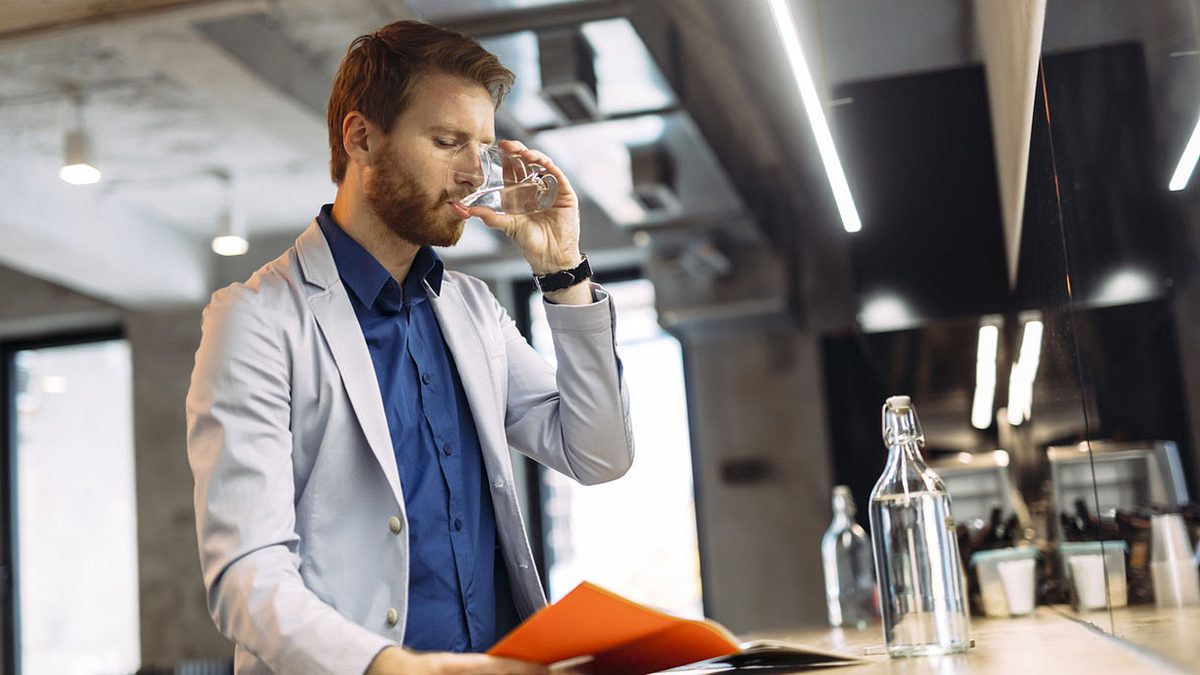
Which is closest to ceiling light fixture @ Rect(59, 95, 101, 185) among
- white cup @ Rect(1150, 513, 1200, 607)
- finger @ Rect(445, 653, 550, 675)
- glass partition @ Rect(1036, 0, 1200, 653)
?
glass partition @ Rect(1036, 0, 1200, 653)

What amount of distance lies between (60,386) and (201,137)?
3056 millimetres

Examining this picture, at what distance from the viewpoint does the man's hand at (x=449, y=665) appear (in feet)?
3.61

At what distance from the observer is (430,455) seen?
1.50 meters

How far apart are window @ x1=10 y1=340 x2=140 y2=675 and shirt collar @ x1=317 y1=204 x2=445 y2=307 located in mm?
6489

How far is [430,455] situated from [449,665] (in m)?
0.43

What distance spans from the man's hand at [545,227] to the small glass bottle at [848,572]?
2.12m

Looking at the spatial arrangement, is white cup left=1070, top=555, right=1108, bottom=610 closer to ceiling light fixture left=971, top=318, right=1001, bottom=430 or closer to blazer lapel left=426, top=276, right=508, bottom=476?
blazer lapel left=426, top=276, right=508, bottom=476

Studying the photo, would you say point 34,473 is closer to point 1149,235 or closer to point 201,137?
point 201,137

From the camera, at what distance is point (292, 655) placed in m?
1.19

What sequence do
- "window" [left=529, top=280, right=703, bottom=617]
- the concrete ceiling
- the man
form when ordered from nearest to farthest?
1. the man
2. the concrete ceiling
3. "window" [left=529, top=280, right=703, bottom=617]

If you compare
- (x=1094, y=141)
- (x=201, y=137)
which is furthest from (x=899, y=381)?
(x=1094, y=141)

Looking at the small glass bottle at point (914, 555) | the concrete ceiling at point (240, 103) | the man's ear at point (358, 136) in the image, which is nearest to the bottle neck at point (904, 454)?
the small glass bottle at point (914, 555)

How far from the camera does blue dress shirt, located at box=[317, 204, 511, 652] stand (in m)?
1.45

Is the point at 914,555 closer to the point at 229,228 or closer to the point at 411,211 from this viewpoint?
the point at 411,211
